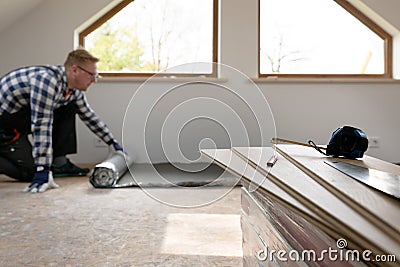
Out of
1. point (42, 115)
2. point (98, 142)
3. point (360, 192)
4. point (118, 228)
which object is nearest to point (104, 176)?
point (42, 115)

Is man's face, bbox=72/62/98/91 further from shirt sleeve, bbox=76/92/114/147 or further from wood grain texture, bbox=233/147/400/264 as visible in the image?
wood grain texture, bbox=233/147/400/264

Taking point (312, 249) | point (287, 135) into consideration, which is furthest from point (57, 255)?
point (287, 135)

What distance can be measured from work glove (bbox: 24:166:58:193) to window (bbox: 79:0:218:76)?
5.63ft

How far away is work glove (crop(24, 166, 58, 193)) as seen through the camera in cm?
272

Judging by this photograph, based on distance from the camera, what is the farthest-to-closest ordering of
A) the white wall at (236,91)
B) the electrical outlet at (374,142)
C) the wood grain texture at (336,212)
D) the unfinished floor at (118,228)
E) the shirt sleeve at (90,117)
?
the electrical outlet at (374,142) → the white wall at (236,91) → the shirt sleeve at (90,117) → the unfinished floor at (118,228) → the wood grain texture at (336,212)

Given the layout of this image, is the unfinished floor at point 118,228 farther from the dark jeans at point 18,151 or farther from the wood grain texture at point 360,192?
the wood grain texture at point 360,192

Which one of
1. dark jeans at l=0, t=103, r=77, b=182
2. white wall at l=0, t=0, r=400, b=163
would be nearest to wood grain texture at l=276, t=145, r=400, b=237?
dark jeans at l=0, t=103, r=77, b=182

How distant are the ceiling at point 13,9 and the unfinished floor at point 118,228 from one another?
5.35ft

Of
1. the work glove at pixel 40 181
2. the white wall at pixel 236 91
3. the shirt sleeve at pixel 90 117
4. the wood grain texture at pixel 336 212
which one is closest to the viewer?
the wood grain texture at pixel 336 212

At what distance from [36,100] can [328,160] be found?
2141 millimetres

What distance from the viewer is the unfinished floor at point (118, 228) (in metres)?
1.47

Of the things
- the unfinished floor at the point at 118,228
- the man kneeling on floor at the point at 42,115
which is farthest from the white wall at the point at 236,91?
the unfinished floor at the point at 118,228

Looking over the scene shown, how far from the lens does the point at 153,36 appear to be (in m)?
4.37

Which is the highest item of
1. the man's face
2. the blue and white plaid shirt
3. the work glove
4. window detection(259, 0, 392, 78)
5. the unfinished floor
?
window detection(259, 0, 392, 78)
